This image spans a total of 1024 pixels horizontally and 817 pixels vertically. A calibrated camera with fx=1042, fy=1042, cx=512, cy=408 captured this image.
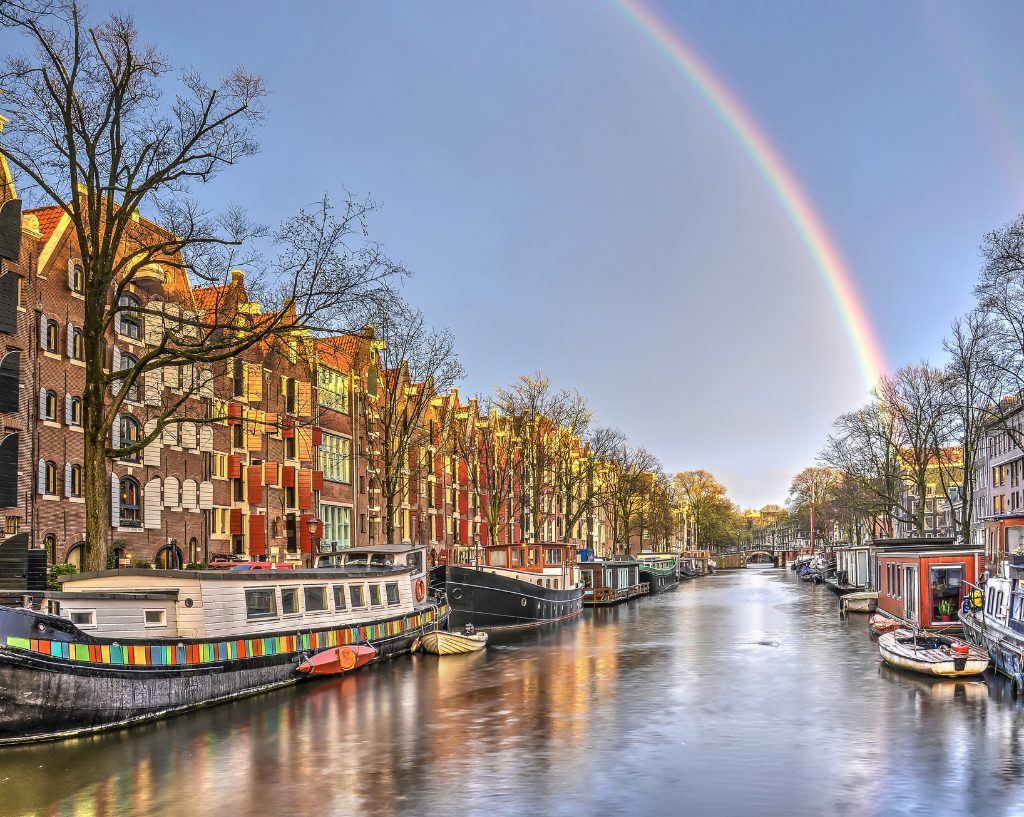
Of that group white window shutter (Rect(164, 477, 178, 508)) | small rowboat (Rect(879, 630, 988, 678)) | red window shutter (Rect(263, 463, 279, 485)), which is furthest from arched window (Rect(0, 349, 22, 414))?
small rowboat (Rect(879, 630, 988, 678))

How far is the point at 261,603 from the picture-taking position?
3166 cm

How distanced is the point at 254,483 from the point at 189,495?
20.0 ft

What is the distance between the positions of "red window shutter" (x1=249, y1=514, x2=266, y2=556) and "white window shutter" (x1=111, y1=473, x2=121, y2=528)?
39.2 feet

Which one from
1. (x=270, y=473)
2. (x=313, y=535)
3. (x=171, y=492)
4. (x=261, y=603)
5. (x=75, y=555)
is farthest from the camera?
(x=313, y=535)

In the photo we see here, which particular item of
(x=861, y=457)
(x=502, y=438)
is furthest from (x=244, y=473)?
(x=861, y=457)

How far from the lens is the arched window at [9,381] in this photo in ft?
132

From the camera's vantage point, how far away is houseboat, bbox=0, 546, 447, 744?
22.3 meters

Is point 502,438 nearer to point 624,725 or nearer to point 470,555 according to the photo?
point 470,555

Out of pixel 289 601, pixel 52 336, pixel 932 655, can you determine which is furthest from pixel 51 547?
pixel 932 655

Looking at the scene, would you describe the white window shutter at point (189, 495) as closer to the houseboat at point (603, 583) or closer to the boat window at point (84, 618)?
the boat window at point (84, 618)

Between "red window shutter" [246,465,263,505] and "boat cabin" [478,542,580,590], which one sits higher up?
"red window shutter" [246,465,263,505]

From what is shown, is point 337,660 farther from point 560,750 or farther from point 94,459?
point 560,750

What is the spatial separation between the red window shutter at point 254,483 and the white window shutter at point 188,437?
5.78 m

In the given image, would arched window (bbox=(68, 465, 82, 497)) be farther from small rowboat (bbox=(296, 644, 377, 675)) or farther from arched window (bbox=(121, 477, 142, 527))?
small rowboat (bbox=(296, 644, 377, 675))
